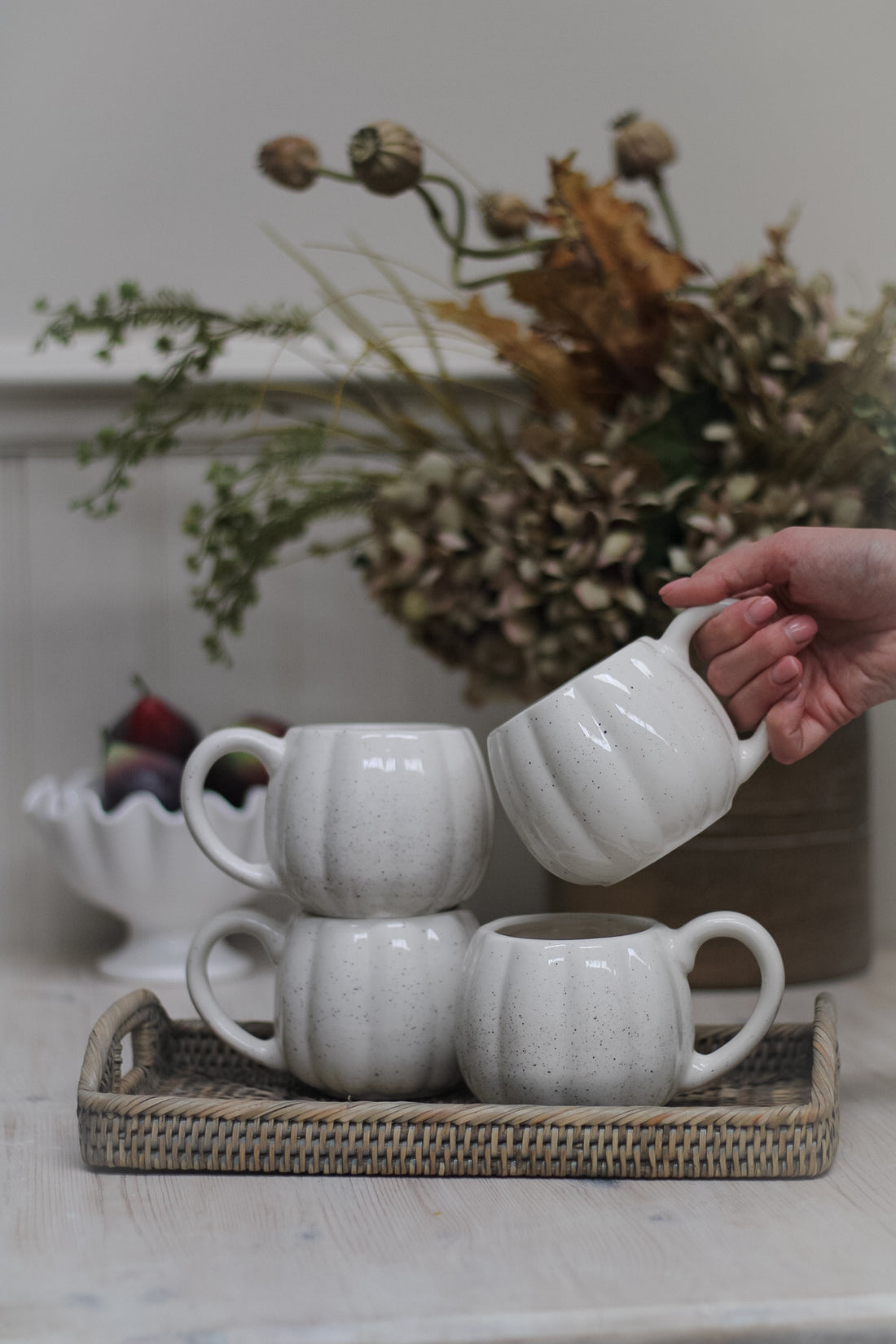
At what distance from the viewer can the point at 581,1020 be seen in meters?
0.54

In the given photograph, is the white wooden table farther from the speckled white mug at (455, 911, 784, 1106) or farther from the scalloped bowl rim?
the scalloped bowl rim

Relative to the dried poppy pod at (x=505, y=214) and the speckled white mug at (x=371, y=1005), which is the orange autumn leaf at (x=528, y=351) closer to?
the dried poppy pod at (x=505, y=214)

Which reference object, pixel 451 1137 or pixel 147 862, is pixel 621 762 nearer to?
pixel 451 1137

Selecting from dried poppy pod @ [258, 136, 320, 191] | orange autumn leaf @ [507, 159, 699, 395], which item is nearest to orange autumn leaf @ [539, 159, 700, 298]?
orange autumn leaf @ [507, 159, 699, 395]

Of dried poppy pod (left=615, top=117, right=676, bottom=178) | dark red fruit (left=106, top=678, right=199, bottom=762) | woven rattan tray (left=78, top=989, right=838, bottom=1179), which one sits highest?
dried poppy pod (left=615, top=117, right=676, bottom=178)

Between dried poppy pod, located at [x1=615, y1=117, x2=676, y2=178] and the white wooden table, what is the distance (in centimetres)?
66

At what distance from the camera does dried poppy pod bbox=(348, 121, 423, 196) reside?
803 mm

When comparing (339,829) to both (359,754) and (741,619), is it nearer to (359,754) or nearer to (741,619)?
(359,754)

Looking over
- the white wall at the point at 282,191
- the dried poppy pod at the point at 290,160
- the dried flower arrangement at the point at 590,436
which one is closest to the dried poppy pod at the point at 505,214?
the dried flower arrangement at the point at 590,436

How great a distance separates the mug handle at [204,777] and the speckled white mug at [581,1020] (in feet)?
0.44

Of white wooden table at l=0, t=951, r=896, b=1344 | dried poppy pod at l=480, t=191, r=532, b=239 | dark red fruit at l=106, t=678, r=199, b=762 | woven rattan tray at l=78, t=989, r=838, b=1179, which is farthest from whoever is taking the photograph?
dark red fruit at l=106, t=678, r=199, b=762

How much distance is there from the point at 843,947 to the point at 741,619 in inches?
A: 17.0

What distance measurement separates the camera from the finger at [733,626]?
62cm

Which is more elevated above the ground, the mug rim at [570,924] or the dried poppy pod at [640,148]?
the dried poppy pod at [640,148]
